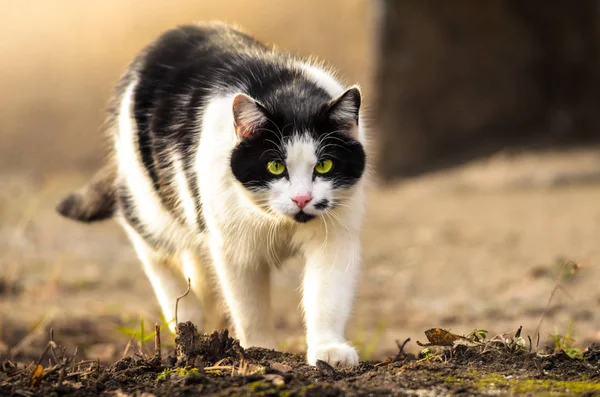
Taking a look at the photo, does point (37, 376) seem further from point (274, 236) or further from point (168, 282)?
point (168, 282)

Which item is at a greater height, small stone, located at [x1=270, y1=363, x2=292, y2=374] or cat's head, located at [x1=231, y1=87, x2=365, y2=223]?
cat's head, located at [x1=231, y1=87, x2=365, y2=223]

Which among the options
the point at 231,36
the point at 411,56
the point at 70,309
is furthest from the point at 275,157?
the point at 411,56

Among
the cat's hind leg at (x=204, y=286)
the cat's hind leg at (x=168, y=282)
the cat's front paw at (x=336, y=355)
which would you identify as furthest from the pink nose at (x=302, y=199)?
the cat's hind leg at (x=168, y=282)

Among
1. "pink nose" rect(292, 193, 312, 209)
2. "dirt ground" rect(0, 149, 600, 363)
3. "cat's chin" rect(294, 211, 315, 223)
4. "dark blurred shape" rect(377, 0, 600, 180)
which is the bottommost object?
"dirt ground" rect(0, 149, 600, 363)

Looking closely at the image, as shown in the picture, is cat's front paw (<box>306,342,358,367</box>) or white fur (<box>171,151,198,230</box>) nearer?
cat's front paw (<box>306,342,358,367</box>)

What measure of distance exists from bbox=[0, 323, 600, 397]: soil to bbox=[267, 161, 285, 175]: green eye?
24.4 inches

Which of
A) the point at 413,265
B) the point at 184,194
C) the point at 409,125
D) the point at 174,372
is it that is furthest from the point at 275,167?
the point at 409,125

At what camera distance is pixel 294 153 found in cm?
310

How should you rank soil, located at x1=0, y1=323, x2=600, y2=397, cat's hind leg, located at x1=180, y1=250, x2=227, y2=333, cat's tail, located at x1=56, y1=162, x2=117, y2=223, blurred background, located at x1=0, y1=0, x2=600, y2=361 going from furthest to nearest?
blurred background, located at x1=0, y1=0, x2=600, y2=361 < cat's tail, located at x1=56, y1=162, x2=117, y2=223 < cat's hind leg, located at x1=180, y1=250, x2=227, y2=333 < soil, located at x1=0, y1=323, x2=600, y2=397

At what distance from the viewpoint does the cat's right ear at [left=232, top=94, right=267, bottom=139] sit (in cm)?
308

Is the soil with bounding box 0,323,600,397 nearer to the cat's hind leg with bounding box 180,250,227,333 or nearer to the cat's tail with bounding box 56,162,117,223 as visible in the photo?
the cat's hind leg with bounding box 180,250,227,333

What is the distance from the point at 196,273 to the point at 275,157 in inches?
47.1

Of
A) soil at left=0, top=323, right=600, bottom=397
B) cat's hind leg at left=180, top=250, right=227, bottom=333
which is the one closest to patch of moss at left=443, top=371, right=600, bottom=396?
soil at left=0, top=323, right=600, bottom=397

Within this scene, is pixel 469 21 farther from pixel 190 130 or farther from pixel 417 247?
pixel 190 130
